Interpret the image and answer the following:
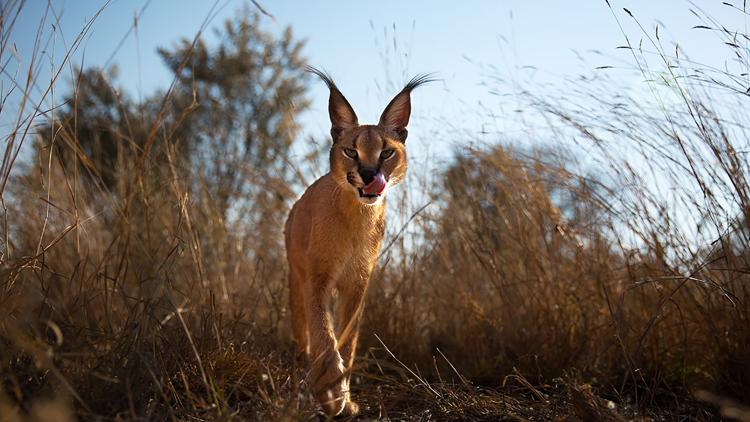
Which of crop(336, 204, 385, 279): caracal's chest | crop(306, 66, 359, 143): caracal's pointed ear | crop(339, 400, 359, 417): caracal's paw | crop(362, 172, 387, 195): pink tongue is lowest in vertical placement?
crop(339, 400, 359, 417): caracal's paw

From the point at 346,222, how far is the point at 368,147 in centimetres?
46

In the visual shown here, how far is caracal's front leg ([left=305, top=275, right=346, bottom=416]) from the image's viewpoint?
2.92 metres

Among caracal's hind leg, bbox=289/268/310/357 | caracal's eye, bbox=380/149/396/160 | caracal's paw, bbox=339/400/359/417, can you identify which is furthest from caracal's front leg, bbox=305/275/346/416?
caracal's eye, bbox=380/149/396/160

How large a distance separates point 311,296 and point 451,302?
187cm

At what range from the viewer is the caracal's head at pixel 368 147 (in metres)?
3.59

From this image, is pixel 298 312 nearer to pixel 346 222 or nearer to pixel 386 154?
pixel 346 222

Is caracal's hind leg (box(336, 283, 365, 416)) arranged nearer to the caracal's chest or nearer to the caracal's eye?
the caracal's chest

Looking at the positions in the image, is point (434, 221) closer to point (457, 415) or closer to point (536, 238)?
point (536, 238)

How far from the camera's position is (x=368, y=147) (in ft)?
12.2

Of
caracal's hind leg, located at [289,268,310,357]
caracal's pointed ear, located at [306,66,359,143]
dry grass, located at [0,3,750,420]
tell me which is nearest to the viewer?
dry grass, located at [0,3,750,420]

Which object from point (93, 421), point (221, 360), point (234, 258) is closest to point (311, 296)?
point (221, 360)

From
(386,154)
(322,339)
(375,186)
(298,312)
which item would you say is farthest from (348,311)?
(386,154)

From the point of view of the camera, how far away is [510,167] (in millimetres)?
4754

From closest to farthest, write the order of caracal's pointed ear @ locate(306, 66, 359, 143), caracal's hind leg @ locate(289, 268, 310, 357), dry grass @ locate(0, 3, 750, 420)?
dry grass @ locate(0, 3, 750, 420) → caracal's pointed ear @ locate(306, 66, 359, 143) → caracal's hind leg @ locate(289, 268, 310, 357)
